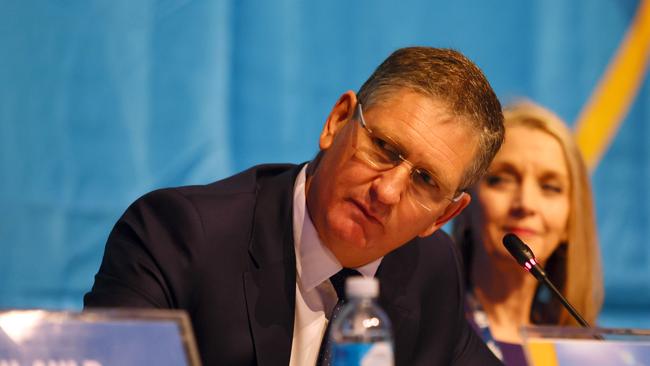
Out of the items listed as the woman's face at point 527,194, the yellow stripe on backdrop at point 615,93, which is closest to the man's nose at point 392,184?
the woman's face at point 527,194

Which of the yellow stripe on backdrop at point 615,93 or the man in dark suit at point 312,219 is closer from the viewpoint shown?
the man in dark suit at point 312,219

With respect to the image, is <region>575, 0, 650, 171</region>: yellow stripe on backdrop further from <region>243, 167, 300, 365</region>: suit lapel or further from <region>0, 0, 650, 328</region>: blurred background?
<region>243, 167, 300, 365</region>: suit lapel

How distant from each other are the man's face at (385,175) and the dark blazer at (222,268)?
0.12 m

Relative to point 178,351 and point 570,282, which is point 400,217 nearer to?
point 178,351

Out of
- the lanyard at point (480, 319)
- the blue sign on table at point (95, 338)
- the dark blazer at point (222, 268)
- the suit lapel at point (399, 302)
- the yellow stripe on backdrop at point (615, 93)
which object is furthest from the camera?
the yellow stripe on backdrop at point (615, 93)

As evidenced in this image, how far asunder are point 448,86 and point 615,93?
6.16ft

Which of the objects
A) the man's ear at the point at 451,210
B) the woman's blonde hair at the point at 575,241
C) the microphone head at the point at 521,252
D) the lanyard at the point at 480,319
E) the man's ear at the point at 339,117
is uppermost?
the man's ear at the point at 339,117

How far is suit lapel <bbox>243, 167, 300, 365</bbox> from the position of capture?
1.64 meters

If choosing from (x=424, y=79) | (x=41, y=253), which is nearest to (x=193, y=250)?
(x=424, y=79)

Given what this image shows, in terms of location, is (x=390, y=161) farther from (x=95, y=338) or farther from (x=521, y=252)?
(x=95, y=338)

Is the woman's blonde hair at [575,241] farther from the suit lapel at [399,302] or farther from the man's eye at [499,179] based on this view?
the suit lapel at [399,302]

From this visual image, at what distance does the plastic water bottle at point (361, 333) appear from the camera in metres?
1.08

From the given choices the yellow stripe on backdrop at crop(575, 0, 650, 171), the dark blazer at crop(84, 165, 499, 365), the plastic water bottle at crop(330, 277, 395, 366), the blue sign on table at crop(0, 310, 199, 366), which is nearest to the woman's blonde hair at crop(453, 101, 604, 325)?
the yellow stripe on backdrop at crop(575, 0, 650, 171)

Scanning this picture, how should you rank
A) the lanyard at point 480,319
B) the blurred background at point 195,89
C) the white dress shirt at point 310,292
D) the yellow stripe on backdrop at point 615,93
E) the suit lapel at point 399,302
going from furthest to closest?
the yellow stripe on backdrop at point 615,93 → the lanyard at point 480,319 → the blurred background at point 195,89 → the suit lapel at point 399,302 → the white dress shirt at point 310,292
